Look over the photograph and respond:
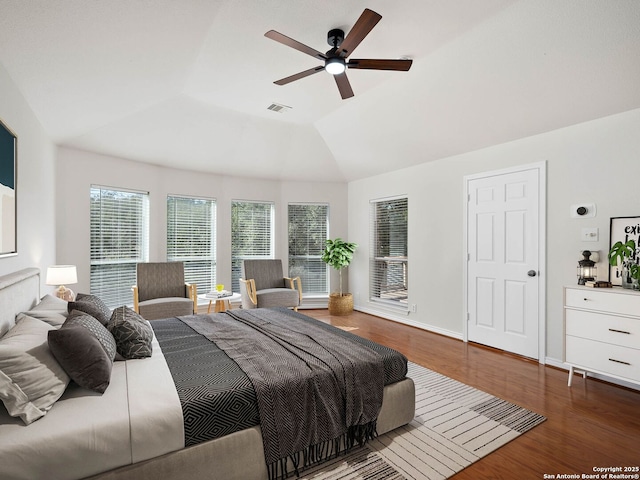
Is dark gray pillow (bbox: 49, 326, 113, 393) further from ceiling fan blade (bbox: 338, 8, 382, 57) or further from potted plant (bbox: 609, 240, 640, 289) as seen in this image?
potted plant (bbox: 609, 240, 640, 289)

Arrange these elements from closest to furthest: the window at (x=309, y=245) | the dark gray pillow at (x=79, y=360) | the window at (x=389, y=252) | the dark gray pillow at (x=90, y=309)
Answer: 1. the dark gray pillow at (x=79, y=360)
2. the dark gray pillow at (x=90, y=309)
3. the window at (x=389, y=252)
4. the window at (x=309, y=245)

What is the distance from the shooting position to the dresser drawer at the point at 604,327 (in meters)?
2.74

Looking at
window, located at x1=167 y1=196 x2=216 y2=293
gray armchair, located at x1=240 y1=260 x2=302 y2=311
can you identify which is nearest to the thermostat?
gray armchair, located at x1=240 y1=260 x2=302 y2=311

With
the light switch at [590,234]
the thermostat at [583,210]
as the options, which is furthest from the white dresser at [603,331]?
the thermostat at [583,210]

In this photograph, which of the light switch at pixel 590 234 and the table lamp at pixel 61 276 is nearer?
the light switch at pixel 590 234

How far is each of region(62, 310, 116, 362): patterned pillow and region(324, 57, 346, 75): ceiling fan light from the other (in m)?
2.41

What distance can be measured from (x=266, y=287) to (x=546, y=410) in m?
4.15

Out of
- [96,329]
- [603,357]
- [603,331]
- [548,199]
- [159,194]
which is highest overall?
[159,194]

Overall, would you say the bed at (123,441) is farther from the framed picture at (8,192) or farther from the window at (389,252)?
the window at (389,252)

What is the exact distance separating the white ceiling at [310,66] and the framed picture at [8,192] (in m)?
0.49

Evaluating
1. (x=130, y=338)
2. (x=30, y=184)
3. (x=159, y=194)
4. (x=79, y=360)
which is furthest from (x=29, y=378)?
(x=159, y=194)

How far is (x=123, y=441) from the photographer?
147cm

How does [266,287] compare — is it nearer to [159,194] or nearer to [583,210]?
[159,194]

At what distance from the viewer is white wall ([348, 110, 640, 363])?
3.18 metres
